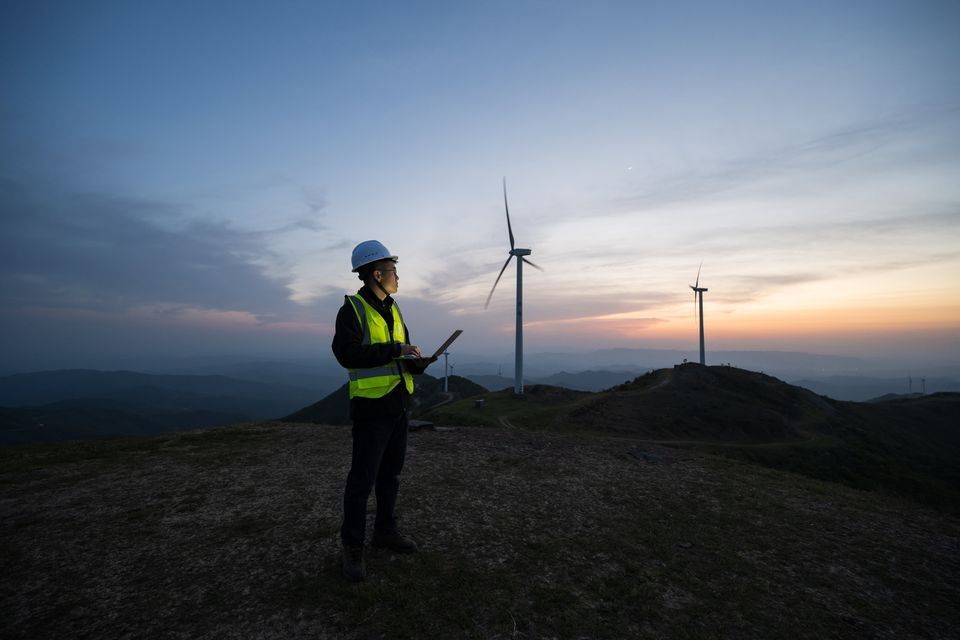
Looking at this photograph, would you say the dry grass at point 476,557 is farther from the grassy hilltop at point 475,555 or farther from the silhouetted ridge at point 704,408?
the silhouetted ridge at point 704,408

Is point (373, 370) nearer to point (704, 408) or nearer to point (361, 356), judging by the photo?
point (361, 356)

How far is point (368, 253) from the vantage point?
590cm

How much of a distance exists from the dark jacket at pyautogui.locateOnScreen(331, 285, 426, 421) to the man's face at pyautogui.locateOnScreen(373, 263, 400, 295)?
35cm

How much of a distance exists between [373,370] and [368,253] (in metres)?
1.64

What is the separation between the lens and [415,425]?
52.3 feet

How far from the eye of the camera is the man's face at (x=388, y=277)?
588 cm

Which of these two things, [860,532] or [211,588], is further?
[860,532]

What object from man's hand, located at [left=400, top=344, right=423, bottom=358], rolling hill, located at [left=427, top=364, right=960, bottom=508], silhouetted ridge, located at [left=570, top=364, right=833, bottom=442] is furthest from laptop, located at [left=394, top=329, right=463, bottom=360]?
silhouetted ridge, located at [left=570, top=364, right=833, bottom=442]

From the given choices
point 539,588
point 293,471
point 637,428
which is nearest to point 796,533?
point 539,588

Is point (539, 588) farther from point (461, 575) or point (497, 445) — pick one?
point (497, 445)

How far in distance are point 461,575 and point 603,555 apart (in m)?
2.26

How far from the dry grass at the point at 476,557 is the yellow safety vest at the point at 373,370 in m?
2.37

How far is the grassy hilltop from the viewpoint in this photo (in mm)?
4789

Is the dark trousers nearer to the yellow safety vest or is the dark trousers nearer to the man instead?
the man
